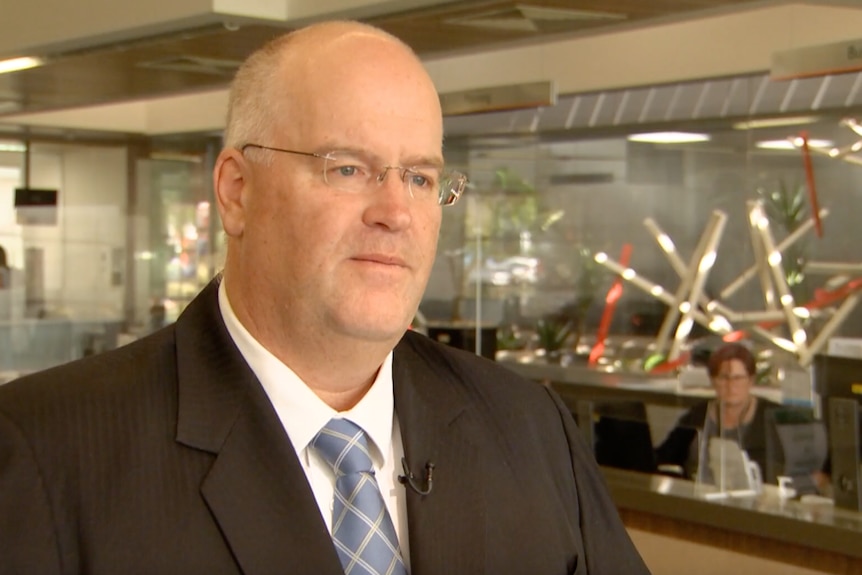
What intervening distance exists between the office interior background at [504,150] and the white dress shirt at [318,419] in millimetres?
2356

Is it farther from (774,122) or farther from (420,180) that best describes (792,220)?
(420,180)

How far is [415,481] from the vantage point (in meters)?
Answer: 1.68

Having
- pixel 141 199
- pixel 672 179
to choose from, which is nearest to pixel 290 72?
pixel 672 179

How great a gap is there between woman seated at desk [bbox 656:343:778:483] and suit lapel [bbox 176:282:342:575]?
5.36 meters

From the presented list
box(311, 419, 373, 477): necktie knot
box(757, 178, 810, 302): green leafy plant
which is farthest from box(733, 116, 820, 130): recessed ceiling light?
box(311, 419, 373, 477): necktie knot

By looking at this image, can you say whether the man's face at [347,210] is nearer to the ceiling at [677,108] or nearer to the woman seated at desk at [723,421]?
the ceiling at [677,108]

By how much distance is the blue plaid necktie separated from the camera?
1.60 metres

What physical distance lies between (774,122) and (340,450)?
227 inches

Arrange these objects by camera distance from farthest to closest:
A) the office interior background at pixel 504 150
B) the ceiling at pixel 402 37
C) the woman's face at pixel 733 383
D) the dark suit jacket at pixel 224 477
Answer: the woman's face at pixel 733 383 < the office interior background at pixel 504 150 < the ceiling at pixel 402 37 < the dark suit jacket at pixel 224 477

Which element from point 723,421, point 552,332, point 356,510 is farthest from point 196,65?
point 356,510

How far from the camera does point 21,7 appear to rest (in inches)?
195

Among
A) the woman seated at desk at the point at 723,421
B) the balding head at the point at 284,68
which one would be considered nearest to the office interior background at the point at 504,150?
the woman seated at desk at the point at 723,421

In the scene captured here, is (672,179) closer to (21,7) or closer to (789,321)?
(789,321)

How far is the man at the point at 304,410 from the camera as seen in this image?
4.85 ft
